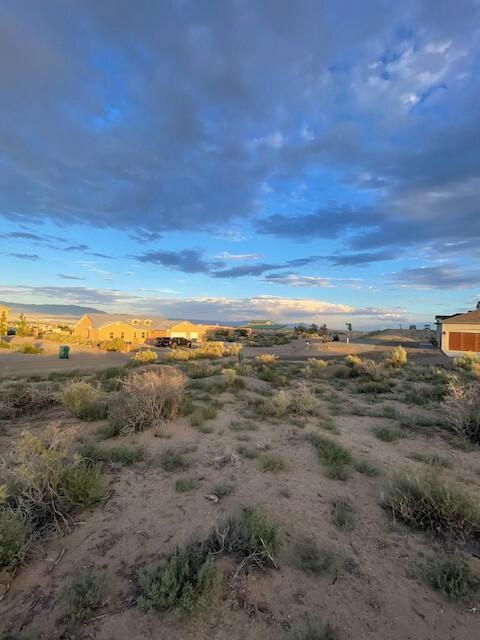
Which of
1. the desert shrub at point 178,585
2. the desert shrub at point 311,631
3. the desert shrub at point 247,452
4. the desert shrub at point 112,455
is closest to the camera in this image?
the desert shrub at point 311,631

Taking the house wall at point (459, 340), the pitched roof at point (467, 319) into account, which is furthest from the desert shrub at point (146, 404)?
the pitched roof at point (467, 319)

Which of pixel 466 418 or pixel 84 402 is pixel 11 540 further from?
pixel 466 418

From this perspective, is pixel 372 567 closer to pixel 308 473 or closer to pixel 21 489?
pixel 308 473

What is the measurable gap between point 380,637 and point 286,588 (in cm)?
84

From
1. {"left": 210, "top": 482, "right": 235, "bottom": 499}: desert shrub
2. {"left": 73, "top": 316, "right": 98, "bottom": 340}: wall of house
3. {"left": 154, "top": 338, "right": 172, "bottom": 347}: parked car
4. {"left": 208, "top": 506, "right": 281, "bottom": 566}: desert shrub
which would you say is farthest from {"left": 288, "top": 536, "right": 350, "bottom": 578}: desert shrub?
{"left": 73, "top": 316, "right": 98, "bottom": 340}: wall of house

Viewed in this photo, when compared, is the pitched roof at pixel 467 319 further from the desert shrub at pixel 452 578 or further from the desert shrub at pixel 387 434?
the desert shrub at pixel 452 578

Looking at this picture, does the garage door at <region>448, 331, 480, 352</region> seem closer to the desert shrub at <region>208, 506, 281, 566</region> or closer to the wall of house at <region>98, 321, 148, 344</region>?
the desert shrub at <region>208, 506, 281, 566</region>

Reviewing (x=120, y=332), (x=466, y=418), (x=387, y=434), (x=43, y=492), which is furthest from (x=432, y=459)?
(x=120, y=332)

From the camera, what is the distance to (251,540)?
148 inches

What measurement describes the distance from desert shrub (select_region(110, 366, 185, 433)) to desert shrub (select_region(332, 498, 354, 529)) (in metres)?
4.51

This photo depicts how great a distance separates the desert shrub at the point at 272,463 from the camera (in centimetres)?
604

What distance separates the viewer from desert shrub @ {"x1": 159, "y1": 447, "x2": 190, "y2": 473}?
600 cm

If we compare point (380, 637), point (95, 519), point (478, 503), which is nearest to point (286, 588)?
point (380, 637)

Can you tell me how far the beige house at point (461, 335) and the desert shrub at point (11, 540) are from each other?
35.5 metres
